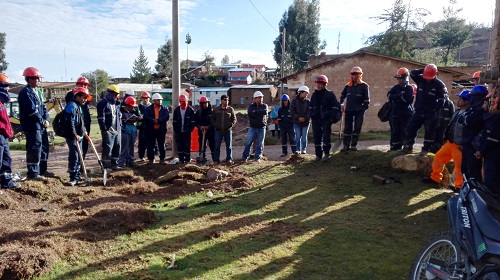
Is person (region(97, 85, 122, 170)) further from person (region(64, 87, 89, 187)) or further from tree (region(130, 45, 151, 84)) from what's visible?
tree (region(130, 45, 151, 84))

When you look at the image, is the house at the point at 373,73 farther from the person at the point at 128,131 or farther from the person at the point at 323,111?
the person at the point at 128,131

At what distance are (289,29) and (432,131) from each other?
49.9 m

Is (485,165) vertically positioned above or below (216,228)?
above

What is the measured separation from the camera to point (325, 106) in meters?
8.52

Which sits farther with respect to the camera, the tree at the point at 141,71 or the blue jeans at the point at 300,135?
the tree at the point at 141,71

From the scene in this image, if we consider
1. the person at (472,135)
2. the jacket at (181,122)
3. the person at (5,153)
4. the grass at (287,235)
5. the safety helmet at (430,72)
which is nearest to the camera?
the grass at (287,235)

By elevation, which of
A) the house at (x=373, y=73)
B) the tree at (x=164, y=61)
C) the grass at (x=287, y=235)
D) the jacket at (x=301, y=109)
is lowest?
the grass at (x=287, y=235)

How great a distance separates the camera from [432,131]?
7895 mm

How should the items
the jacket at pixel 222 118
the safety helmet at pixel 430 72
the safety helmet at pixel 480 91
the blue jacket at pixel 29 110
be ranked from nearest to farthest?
the safety helmet at pixel 480 91 < the blue jacket at pixel 29 110 < the safety helmet at pixel 430 72 < the jacket at pixel 222 118

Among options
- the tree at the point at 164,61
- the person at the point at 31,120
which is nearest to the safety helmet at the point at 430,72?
the person at the point at 31,120

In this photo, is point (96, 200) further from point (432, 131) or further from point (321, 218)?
point (432, 131)

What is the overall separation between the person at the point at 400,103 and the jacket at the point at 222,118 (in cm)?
402

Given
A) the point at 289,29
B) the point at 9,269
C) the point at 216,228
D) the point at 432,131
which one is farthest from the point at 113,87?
the point at 289,29

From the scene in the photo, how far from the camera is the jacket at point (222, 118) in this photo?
31.3 ft
